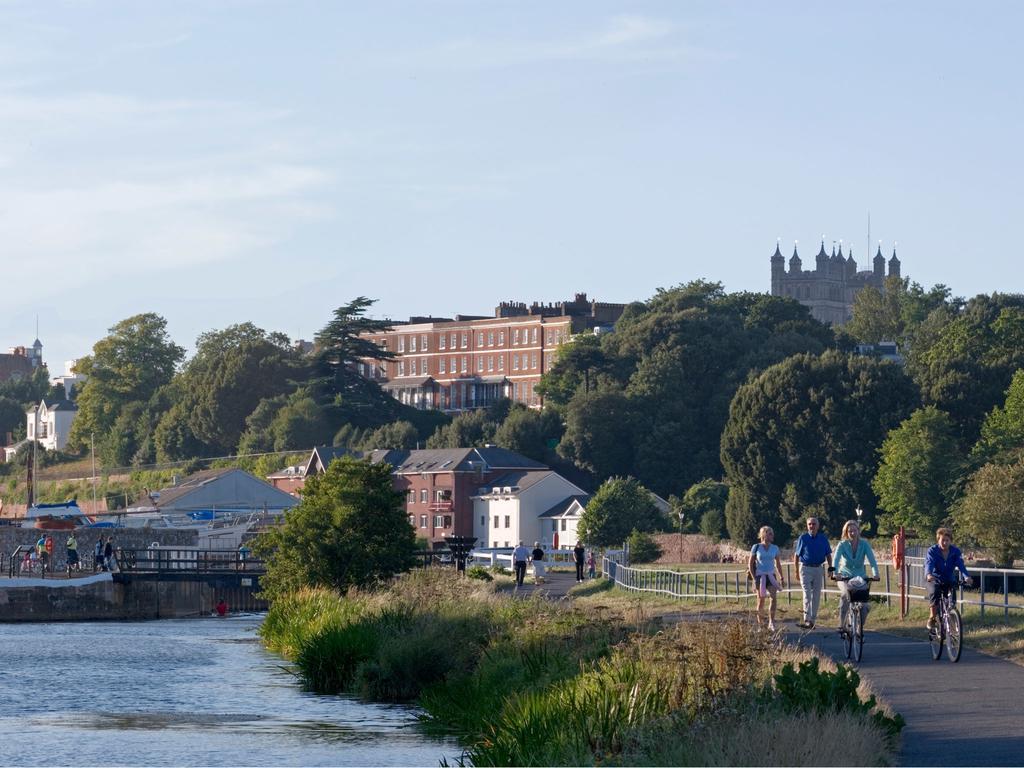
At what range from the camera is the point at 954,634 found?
26.8m

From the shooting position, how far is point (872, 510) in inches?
→ 4094

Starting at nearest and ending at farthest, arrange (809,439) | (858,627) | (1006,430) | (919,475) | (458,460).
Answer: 1. (858,627)
2. (919,475)
3. (1006,430)
4. (809,439)
5. (458,460)

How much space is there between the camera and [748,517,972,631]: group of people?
26.4 meters

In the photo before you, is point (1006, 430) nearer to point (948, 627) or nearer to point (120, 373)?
point (948, 627)

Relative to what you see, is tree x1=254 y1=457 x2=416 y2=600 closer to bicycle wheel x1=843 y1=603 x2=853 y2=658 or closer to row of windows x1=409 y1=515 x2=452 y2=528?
bicycle wheel x1=843 y1=603 x2=853 y2=658

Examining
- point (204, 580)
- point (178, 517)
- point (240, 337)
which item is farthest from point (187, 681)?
point (240, 337)

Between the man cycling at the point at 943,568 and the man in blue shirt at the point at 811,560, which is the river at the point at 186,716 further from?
the man cycling at the point at 943,568

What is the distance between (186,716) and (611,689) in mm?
13132

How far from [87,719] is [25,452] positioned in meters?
170

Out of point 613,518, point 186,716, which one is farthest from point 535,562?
point 186,716

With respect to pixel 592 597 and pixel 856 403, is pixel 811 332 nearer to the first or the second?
pixel 856 403

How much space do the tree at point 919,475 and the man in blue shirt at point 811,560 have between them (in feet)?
211

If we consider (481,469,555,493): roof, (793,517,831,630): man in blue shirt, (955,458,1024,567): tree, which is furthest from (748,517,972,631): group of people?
(481,469,555,493): roof

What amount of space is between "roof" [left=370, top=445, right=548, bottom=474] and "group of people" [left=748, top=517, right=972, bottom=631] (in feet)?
350
